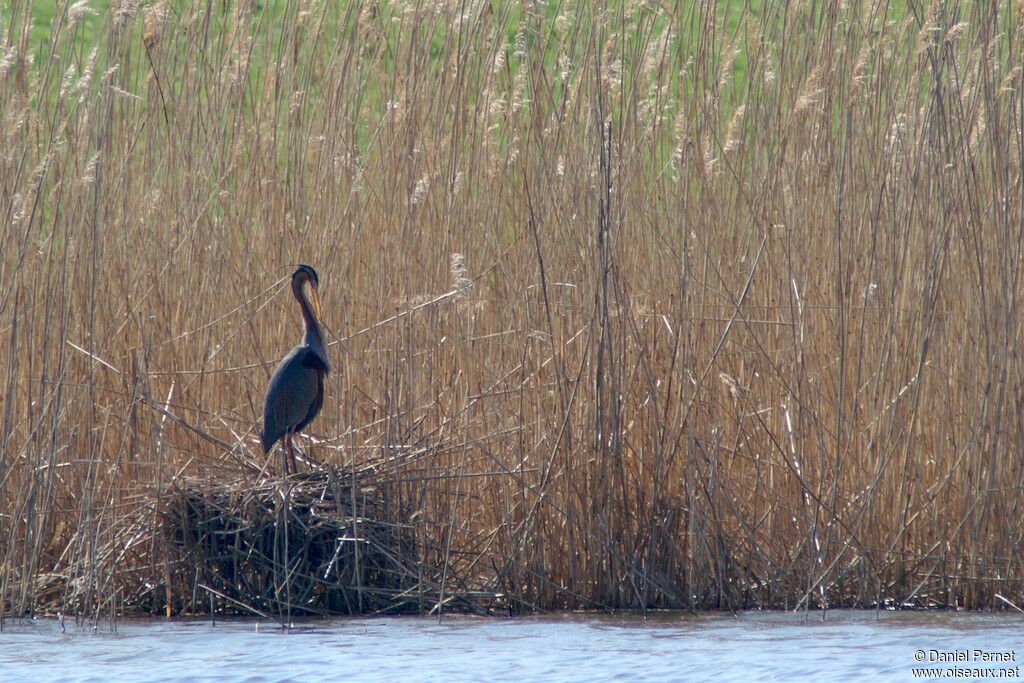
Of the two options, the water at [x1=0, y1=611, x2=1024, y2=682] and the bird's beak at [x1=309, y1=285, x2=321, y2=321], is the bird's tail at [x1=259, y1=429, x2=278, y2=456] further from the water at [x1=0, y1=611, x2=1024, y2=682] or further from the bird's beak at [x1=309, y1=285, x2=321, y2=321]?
the water at [x1=0, y1=611, x2=1024, y2=682]

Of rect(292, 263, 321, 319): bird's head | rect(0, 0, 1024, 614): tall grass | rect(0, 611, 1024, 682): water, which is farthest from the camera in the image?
rect(292, 263, 321, 319): bird's head

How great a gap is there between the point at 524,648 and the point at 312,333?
1.15 metres

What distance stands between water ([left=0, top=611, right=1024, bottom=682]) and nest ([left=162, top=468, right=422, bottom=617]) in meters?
0.10

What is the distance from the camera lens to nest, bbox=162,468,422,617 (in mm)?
4000

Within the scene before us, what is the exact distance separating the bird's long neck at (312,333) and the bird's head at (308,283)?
0.04 ft

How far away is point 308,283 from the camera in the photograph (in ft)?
14.0

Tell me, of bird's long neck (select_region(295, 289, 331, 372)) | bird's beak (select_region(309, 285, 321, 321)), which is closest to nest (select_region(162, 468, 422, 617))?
bird's long neck (select_region(295, 289, 331, 372))

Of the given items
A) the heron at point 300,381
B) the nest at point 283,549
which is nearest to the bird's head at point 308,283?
the heron at point 300,381

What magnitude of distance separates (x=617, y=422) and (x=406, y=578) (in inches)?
28.2

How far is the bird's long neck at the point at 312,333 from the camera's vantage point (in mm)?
4204

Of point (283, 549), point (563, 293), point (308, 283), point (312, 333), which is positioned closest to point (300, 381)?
point (312, 333)

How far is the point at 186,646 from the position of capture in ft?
12.0

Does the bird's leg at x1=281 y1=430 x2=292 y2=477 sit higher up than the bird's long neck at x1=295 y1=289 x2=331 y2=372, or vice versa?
the bird's long neck at x1=295 y1=289 x2=331 y2=372

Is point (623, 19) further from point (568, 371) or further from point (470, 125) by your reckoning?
point (568, 371)
